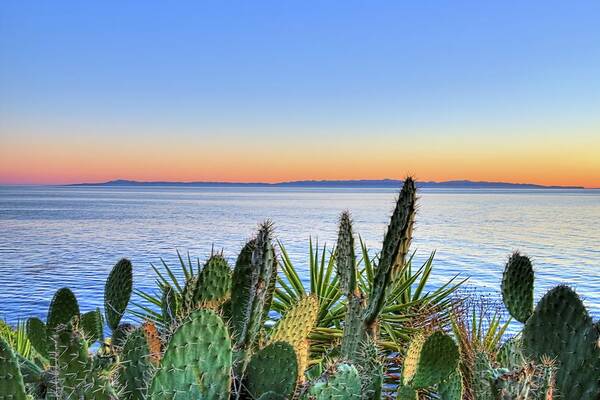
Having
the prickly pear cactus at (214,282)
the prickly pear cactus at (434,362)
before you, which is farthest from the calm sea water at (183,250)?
the prickly pear cactus at (214,282)

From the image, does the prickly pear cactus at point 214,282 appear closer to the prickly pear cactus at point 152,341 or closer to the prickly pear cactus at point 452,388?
the prickly pear cactus at point 152,341

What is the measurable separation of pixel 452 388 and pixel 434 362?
0.13 meters

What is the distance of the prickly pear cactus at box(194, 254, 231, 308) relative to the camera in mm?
2316

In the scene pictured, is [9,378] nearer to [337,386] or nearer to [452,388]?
[337,386]

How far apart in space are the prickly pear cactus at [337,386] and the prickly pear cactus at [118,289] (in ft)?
5.65

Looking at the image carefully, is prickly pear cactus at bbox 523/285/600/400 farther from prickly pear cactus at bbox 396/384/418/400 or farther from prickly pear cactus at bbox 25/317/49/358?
prickly pear cactus at bbox 25/317/49/358

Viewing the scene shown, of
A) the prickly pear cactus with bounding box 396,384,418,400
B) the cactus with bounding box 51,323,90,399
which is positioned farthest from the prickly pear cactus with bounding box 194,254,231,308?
the prickly pear cactus with bounding box 396,384,418,400

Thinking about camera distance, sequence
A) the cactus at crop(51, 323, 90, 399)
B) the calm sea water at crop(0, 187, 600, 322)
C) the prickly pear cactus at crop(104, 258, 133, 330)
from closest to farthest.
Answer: the cactus at crop(51, 323, 90, 399) < the prickly pear cactus at crop(104, 258, 133, 330) < the calm sea water at crop(0, 187, 600, 322)

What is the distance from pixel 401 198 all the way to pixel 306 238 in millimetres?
34022

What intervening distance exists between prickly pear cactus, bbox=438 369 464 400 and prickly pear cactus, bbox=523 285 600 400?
0.39 meters

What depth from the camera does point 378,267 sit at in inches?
91.8

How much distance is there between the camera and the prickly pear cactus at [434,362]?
113 inches

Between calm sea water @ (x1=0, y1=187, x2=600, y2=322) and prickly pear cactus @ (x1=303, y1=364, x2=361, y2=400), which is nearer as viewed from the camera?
prickly pear cactus @ (x1=303, y1=364, x2=361, y2=400)

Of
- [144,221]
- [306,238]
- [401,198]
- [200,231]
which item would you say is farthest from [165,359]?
[144,221]
